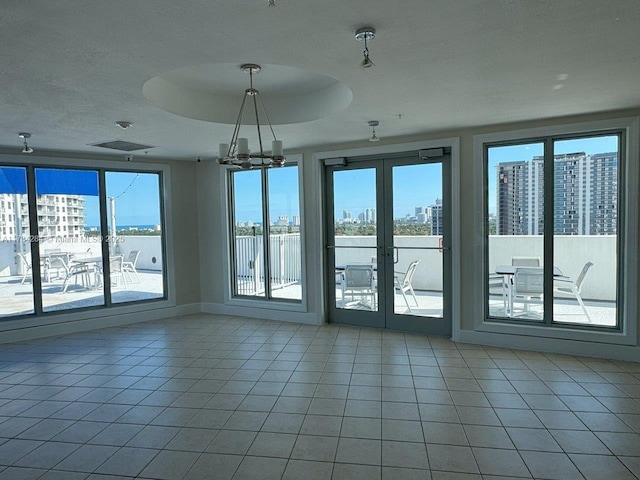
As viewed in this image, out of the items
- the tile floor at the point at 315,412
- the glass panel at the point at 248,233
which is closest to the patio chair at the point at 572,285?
the tile floor at the point at 315,412

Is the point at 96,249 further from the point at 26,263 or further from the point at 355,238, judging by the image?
the point at 355,238

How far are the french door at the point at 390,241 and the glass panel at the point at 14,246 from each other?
13.2 ft

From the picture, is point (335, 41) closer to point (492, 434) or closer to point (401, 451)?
point (401, 451)

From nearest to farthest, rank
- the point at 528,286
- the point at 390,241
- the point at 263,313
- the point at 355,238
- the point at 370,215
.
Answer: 1. the point at 528,286
2. the point at 390,241
3. the point at 370,215
4. the point at 355,238
5. the point at 263,313

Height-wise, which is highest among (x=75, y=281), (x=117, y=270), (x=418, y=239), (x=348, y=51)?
(x=348, y=51)

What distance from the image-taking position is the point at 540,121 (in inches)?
167

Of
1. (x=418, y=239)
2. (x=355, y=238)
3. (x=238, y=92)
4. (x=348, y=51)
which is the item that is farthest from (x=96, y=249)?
(x=348, y=51)

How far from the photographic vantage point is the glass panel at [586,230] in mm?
4172

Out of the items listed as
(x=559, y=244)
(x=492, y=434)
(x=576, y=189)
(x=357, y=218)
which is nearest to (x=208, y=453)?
(x=492, y=434)

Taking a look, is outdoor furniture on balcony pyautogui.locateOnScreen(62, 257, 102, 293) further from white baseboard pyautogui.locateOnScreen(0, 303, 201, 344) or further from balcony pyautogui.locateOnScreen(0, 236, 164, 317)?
white baseboard pyautogui.locateOnScreen(0, 303, 201, 344)

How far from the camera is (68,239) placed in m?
5.73

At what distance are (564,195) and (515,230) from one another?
1.96 ft

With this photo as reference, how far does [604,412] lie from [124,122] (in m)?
4.70

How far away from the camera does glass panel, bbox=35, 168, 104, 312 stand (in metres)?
5.54
